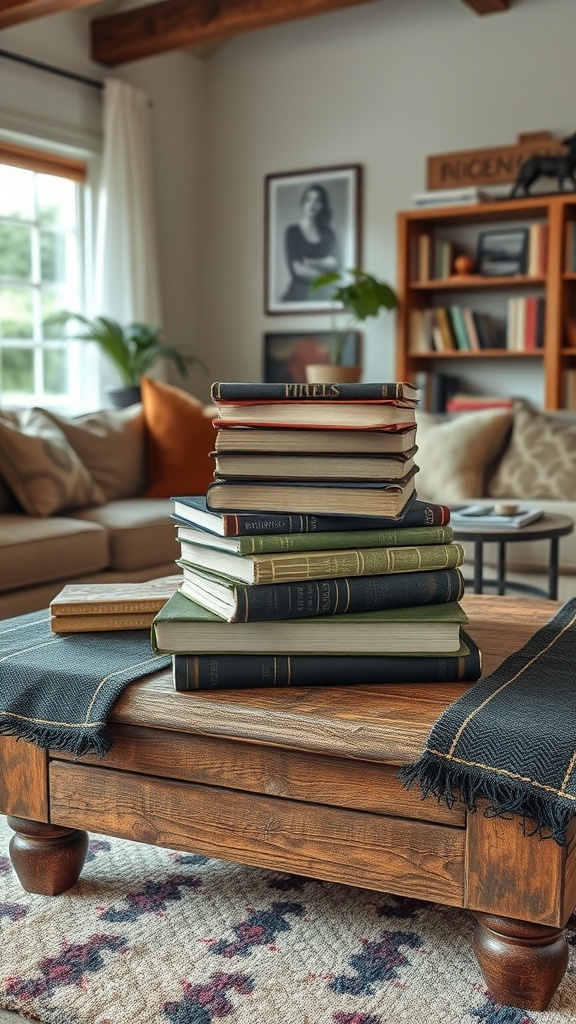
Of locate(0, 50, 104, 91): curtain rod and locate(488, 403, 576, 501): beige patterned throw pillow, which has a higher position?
locate(0, 50, 104, 91): curtain rod

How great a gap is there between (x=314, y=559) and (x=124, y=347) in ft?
13.2

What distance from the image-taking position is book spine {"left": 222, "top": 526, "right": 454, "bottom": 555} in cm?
130

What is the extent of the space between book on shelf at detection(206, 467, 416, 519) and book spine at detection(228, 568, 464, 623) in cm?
9

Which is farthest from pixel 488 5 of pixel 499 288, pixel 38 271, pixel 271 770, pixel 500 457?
pixel 271 770

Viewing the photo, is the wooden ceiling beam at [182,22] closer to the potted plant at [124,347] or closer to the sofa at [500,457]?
the potted plant at [124,347]

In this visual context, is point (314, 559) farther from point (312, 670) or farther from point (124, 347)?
point (124, 347)

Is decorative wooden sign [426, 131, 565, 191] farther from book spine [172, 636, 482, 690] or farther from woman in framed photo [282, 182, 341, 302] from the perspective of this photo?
book spine [172, 636, 482, 690]

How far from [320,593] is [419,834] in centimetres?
31

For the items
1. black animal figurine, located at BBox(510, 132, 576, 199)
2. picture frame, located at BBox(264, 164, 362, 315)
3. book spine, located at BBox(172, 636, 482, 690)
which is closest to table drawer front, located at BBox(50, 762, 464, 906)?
book spine, located at BBox(172, 636, 482, 690)

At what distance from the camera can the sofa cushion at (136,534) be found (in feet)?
11.5

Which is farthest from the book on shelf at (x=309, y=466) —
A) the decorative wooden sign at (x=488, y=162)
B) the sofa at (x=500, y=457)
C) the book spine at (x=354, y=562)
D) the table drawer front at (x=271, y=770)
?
the decorative wooden sign at (x=488, y=162)

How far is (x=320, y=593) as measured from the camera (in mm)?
1319

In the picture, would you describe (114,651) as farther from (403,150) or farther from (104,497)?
(403,150)

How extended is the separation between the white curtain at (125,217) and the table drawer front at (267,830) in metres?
4.31
